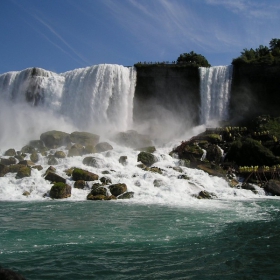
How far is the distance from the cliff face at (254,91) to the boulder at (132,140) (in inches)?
438

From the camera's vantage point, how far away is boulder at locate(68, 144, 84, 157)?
27.7 meters

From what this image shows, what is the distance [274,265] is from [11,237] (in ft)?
23.2

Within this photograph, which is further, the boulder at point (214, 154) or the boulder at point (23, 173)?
the boulder at point (214, 154)

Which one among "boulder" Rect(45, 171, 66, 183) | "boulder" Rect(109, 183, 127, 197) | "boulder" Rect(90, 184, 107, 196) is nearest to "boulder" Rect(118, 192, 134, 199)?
"boulder" Rect(109, 183, 127, 197)

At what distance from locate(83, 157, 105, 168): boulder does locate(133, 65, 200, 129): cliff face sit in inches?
656

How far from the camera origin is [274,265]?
285 inches

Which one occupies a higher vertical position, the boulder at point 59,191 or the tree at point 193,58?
the tree at point 193,58

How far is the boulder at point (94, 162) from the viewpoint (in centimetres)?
2414

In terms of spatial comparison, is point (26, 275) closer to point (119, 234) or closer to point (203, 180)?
point (119, 234)

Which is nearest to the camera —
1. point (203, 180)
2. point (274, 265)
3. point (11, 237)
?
point (274, 265)

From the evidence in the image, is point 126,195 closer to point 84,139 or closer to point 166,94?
point 84,139

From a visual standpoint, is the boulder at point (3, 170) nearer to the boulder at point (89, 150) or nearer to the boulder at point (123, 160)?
the boulder at point (89, 150)

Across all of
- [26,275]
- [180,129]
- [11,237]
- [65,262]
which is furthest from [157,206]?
[180,129]

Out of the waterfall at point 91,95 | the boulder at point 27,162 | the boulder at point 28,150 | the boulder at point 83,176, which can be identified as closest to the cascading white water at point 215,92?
the waterfall at point 91,95
